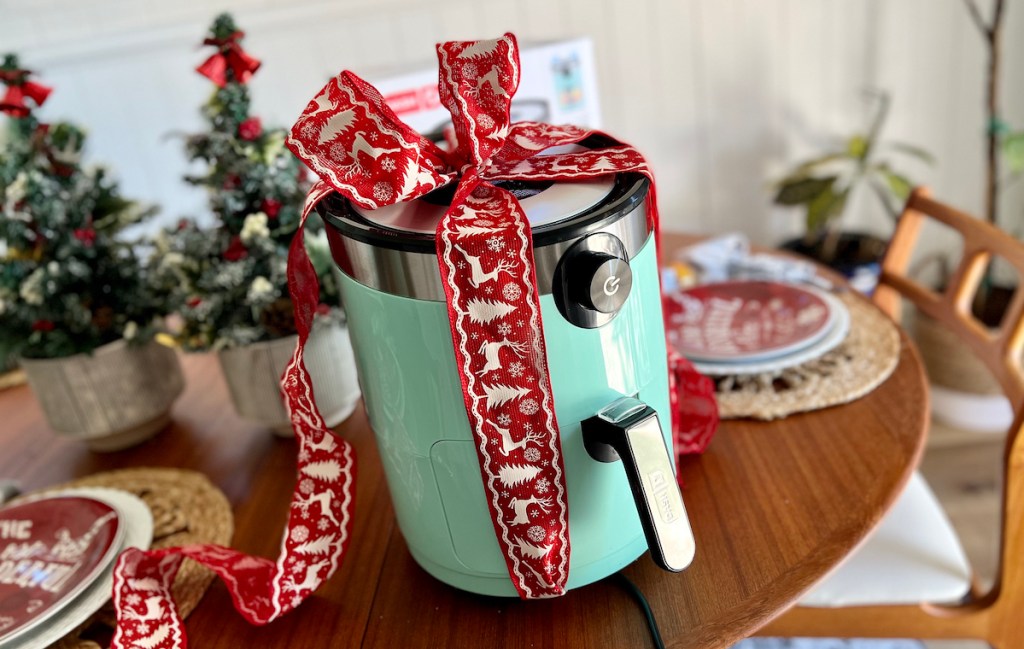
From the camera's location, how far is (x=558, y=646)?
23.6 inches

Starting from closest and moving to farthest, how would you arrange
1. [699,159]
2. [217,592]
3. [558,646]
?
[558,646]
[217,592]
[699,159]

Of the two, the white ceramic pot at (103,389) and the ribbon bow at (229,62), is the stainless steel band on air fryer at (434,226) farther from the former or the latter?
the white ceramic pot at (103,389)

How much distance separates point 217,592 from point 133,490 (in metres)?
0.23

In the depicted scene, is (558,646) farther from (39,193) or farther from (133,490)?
(39,193)

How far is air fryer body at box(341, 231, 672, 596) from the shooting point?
1.82ft

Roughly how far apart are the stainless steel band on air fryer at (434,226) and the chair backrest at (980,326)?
547 millimetres

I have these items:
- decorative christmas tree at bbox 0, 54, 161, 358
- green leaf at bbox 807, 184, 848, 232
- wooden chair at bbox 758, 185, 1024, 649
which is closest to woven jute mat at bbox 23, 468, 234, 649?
decorative christmas tree at bbox 0, 54, 161, 358

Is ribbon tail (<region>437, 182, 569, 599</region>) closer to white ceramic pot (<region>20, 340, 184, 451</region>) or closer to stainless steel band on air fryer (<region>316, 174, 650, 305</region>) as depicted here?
stainless steel band on air fryer (<region>316, 174, 650, 305</region>)

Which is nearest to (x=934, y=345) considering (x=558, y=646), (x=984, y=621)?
(x=984, y=621)

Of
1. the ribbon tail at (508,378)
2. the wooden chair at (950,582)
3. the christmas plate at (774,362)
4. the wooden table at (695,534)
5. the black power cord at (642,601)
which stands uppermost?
the ribbon tail at (508,378)

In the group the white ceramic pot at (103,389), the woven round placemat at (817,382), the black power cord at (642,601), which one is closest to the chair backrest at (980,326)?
the woven round placemat at (817,382)

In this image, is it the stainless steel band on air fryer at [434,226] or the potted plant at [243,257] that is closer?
the stainless steel band on air fryer at [434,226]

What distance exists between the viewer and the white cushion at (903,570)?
3.18 ft

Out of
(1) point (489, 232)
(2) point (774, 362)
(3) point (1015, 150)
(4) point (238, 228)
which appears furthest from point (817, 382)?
(3) point (1015, 150)
